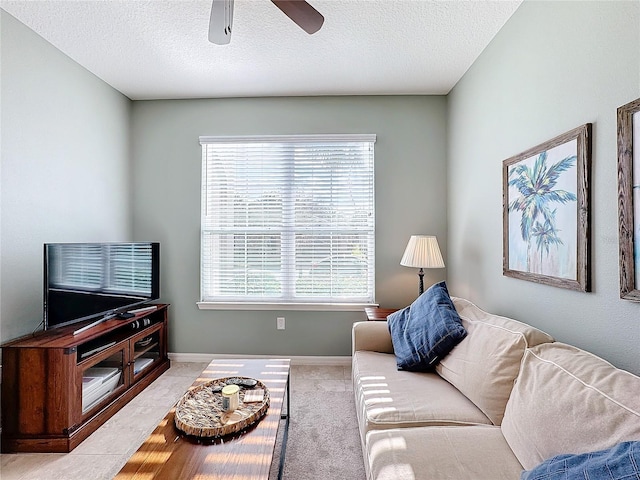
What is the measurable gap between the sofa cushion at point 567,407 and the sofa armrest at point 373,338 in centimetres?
102

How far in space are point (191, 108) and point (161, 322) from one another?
2.16 metres

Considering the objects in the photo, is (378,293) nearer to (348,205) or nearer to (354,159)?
(348,205)

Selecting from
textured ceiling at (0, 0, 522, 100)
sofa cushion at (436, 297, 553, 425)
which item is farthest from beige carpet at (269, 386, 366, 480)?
textured ceiling at (0, 0, 522, 100)

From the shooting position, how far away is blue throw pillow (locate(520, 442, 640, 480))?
0.75 meters

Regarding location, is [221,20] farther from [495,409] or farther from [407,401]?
[495,409]

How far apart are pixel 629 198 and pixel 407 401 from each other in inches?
51.0

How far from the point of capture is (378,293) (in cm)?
323

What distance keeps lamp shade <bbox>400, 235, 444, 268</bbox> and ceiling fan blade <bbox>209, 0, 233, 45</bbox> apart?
2.01 m

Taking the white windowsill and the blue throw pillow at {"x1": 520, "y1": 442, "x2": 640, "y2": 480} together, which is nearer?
the blue throw pillow at {"x1": 520, "y1": 442, "x2": 640, "y2": 480}

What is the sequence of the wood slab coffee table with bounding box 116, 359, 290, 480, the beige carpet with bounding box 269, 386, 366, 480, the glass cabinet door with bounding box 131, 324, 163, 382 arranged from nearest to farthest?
the wood slab coffee table with bounding box 116, 359, 290, 480
the beige carpet with bounding box 269, 386, 366, 480
the glass cabinet door with bounding box 131, 324, 163, 382

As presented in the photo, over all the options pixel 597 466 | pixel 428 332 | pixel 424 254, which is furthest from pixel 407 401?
pixel 424 254

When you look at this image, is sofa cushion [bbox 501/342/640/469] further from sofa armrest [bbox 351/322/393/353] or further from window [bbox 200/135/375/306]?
window [bbox 200/135/375/306]

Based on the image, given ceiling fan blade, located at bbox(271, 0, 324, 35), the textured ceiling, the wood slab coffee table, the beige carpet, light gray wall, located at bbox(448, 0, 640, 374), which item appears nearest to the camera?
the wood slab coffee table

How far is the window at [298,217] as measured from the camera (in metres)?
3.23
